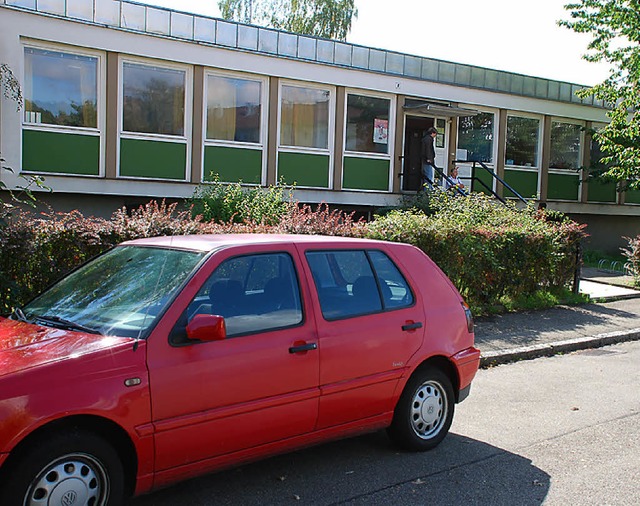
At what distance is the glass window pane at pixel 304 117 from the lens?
1739 centimetres

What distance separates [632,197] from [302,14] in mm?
26307

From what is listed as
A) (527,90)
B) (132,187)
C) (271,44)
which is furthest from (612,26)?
(132,187)

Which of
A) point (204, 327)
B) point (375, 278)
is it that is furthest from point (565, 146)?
point (204, 327)

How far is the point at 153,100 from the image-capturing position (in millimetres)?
15328

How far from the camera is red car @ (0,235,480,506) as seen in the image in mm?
3680

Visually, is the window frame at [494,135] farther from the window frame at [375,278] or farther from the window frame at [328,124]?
the window frame at [375,278]

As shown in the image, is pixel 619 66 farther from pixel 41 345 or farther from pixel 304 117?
pixel 41 345

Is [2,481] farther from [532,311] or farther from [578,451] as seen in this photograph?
[532,311]

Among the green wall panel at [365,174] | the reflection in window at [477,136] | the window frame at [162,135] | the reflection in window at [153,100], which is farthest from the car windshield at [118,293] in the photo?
the reflection in window at [477,136]

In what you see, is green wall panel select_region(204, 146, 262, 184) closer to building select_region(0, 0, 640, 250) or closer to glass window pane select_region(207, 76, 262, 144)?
building select_region(0, 0, 640, 250)

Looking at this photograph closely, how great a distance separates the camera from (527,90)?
21.9 meters

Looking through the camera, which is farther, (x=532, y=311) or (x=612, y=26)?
(x=612, y=26)

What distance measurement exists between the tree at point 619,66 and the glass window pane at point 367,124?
244 inches

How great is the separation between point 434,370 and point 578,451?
134 centimetres
